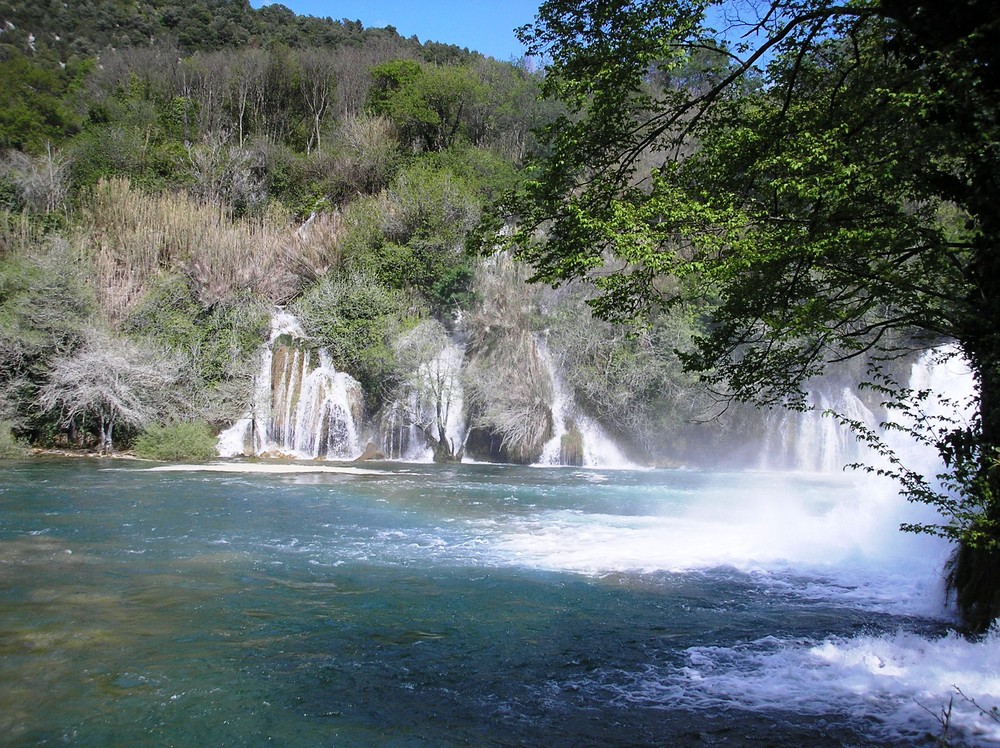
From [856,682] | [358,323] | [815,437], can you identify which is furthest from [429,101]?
[856,682]

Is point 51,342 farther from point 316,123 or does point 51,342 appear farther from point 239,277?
point 316,123

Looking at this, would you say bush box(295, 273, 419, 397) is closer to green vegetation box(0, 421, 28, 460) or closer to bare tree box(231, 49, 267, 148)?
green vegetation box(0, 421, 28, 460)

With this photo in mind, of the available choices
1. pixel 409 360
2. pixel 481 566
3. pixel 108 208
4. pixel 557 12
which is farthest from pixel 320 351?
pixel 557 12

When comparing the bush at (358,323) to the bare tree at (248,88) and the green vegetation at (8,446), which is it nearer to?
the green vegetation at (8,446)

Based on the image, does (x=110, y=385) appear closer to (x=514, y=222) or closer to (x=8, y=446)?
Answer: (x=8, y=446)

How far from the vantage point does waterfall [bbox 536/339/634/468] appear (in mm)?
29641

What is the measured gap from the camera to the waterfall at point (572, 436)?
29.6 metres

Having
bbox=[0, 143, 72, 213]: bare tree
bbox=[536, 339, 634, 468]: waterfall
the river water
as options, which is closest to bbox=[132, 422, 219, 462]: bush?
the river water

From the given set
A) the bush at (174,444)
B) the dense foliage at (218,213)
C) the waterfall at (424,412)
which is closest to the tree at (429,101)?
the dense foliage at (218,213)

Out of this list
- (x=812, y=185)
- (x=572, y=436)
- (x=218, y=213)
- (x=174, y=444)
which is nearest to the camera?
(x=812, y=185)

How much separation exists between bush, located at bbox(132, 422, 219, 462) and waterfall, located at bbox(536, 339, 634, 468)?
12.3m

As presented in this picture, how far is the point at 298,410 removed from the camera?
93.2 ft

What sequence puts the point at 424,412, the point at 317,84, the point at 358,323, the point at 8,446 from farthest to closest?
the point at 317,84 < the point at 358,323 < the point at 424,412 < the point at 8,446

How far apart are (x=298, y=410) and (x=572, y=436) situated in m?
10.4
